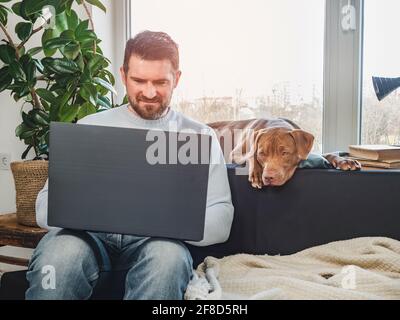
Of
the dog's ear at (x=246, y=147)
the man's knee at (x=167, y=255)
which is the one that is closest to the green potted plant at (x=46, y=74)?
the dog's ear at (x=246, y=147)

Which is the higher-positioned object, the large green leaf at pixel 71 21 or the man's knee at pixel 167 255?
the large green leaf at pixel 71 21

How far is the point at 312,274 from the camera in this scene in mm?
1290

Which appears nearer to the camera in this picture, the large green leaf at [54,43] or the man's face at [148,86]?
the man's face at [148,86]

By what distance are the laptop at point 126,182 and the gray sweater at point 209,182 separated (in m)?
0.25

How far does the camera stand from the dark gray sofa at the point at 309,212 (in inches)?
57.3

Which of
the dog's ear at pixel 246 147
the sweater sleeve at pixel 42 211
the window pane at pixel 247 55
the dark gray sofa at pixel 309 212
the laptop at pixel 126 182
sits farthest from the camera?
the window pane at pixel 247 55

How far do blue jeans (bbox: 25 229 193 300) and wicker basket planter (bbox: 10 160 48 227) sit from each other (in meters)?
0.62

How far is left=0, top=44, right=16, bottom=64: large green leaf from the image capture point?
1.81 meters

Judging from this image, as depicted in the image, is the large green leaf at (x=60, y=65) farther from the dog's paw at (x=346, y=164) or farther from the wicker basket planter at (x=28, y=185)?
the dog's paw at (x=346, y=164)

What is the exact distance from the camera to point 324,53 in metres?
2.04

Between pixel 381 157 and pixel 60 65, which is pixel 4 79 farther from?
pixel 381 157

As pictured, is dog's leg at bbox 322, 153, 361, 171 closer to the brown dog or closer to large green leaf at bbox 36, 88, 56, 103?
the brown dog

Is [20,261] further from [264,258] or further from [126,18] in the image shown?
[126,18]
